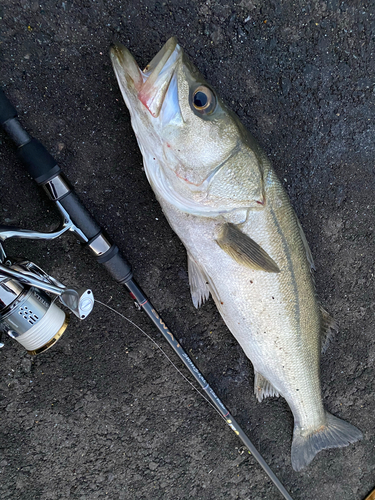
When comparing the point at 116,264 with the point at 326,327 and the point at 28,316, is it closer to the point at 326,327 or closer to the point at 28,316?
the point at 28,316

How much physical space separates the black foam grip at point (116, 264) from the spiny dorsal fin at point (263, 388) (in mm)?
1104

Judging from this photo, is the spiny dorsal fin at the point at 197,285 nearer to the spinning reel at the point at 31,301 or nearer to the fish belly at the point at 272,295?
the fish belly at the point at 272,295

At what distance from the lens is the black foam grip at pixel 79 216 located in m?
1.60

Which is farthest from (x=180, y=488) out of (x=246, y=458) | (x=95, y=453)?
(x=95, y=453)

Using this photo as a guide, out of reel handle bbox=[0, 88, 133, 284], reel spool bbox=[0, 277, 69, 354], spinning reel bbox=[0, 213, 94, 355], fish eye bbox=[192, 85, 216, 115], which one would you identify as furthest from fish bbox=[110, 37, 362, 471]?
reel spool bbox=[0, 277, 69, 354]

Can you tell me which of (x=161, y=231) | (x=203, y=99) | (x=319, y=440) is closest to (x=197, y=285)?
(x=161, y=231)

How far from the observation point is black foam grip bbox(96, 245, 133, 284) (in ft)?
5.50

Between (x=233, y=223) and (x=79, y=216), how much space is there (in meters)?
0.80

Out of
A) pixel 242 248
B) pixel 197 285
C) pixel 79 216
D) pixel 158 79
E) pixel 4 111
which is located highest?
pixel 4 111

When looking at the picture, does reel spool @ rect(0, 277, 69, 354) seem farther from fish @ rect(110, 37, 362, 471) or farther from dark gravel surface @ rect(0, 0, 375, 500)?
fish @ rect(110, 37, 362, 471)

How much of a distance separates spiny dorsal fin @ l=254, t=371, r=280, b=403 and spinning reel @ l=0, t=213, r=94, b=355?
4.20ft

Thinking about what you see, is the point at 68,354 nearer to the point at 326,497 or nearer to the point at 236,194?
the point at 236,194

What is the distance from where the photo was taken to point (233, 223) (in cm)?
165

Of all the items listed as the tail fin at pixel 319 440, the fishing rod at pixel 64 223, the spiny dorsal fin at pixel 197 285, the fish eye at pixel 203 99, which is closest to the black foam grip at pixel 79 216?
the fishing rod at pixel 64 223
